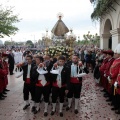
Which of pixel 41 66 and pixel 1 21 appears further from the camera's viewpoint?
pixel 1 21

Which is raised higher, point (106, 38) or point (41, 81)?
point (106, 38)

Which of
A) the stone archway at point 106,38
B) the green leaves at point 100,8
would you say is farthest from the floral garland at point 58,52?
the stone archway at point 106,38

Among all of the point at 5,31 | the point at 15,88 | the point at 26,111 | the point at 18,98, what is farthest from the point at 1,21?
the point at 26,111

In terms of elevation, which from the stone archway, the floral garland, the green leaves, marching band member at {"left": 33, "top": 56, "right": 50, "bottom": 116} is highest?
the green leaves

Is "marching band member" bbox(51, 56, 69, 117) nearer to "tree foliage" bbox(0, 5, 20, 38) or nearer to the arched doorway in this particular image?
the arched doorway

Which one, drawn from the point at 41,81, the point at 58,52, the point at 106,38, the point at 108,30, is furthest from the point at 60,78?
the point at 106,38

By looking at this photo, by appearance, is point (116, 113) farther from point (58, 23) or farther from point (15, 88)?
point (58, 23)

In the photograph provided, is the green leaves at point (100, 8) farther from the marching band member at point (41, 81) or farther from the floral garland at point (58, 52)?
the marching band member at point (41, 81)

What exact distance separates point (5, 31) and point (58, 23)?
15.1m

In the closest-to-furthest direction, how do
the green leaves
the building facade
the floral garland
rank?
the floral garland, the building facade, the green leaves

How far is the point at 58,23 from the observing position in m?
11.9

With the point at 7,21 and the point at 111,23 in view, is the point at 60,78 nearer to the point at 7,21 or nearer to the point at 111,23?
the point at 111,23

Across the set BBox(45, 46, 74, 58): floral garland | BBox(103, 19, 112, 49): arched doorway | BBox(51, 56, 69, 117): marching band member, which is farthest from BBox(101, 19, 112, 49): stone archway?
BBox(51, 56, 69, 117): marching band member

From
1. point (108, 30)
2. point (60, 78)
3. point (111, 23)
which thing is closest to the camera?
point (60, 78)
